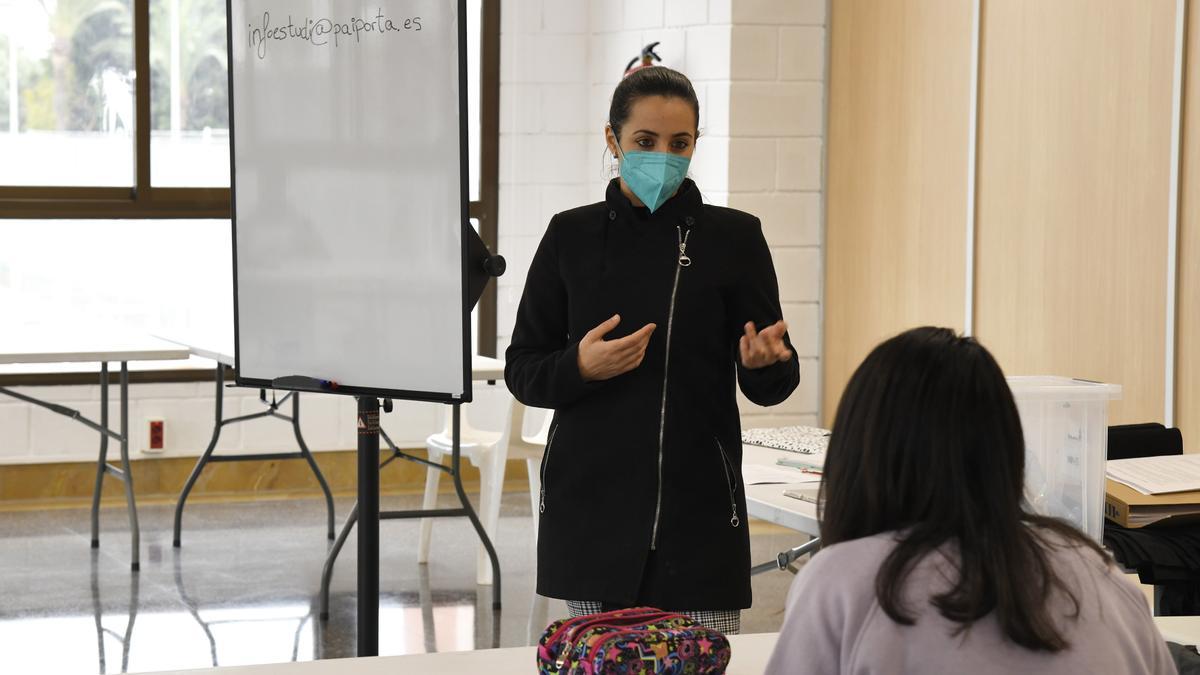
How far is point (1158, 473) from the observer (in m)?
→ 2.19

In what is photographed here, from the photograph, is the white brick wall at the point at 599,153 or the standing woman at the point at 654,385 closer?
the standing woman at the point at 654,385

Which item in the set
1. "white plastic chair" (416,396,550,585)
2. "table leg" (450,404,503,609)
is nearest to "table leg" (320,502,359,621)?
"table leg" (450,404,503,609)

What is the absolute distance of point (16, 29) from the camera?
17.4 feet

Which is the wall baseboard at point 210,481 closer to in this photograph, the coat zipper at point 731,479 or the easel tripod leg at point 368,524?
the easel tripod leg at point 368,524

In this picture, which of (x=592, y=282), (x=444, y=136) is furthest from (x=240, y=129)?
(x=592, y=282)

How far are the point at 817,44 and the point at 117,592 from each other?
2949mm

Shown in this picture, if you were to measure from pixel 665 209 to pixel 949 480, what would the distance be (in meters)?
0.86

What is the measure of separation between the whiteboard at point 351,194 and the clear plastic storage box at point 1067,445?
832 mm

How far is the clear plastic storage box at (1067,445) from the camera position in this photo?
1939mm

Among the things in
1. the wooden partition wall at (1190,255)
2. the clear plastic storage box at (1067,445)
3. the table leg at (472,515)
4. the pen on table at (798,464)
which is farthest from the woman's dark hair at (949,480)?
the table leg at (472,515)

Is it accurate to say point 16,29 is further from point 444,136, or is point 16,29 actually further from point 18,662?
point 444,136

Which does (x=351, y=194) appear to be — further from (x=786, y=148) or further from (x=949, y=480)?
(x=786, y=148)

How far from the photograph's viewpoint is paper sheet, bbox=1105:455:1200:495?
2107 mm

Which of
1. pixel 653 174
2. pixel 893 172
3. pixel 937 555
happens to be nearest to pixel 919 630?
pixel 937 555
